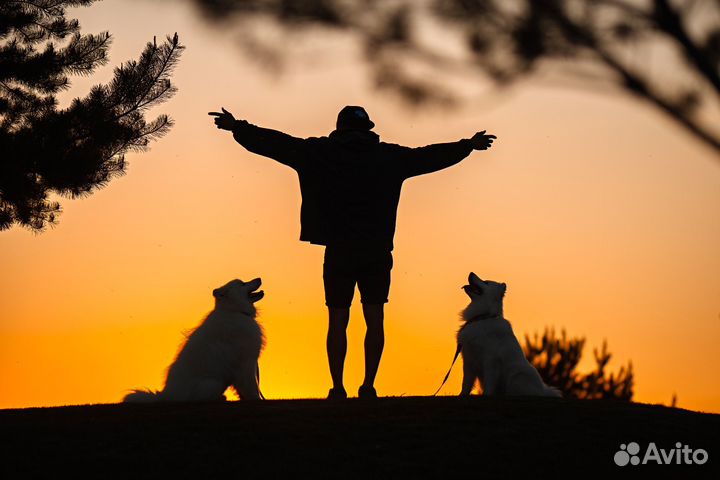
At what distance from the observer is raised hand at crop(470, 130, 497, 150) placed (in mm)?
11289

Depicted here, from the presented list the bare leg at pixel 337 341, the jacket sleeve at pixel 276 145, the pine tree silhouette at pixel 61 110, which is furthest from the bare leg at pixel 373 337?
the pine tree silhouette at pixel 61 110

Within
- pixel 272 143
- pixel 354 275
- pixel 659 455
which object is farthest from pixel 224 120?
pixel 659 455

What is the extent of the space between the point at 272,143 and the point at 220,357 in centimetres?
204

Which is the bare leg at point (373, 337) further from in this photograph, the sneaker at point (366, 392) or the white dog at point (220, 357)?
the white dog at point (220, 357)

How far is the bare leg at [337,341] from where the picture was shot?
10.4 meters

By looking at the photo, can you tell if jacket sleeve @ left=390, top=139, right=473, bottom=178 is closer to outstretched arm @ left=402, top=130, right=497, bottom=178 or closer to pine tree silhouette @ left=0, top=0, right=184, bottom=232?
outstretched arm @ left=402, top=130, right=497, bottom=178

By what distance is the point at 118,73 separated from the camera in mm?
15938

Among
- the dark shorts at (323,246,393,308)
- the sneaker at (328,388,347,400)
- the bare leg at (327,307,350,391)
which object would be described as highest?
the dark shorts at (323,246,393,308)

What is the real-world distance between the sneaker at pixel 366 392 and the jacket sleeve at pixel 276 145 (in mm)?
2010

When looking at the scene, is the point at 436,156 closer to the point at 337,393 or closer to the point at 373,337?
the point at 373,337

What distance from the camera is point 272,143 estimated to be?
10531 mm

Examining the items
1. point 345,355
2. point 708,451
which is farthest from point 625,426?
point 345,355

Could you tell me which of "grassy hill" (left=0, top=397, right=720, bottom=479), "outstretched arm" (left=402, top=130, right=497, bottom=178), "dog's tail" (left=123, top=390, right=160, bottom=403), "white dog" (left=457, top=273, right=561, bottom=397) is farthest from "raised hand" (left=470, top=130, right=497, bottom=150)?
"dog's tail" (left=123, top=390, right=160, bottom=403)

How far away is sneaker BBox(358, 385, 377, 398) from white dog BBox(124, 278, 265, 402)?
1121 mm
